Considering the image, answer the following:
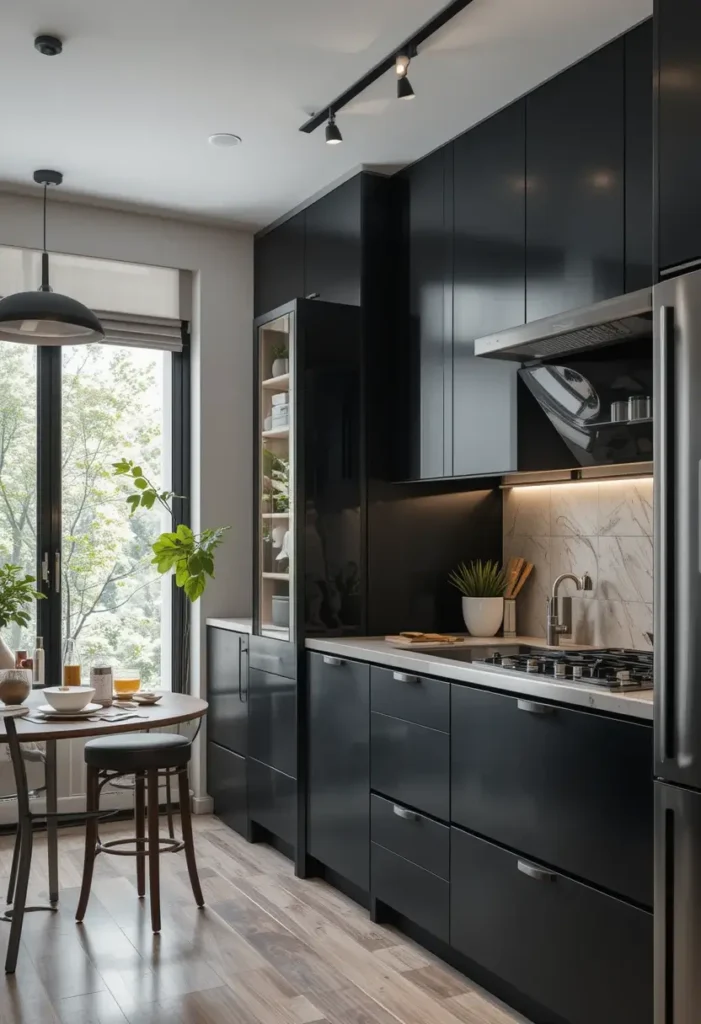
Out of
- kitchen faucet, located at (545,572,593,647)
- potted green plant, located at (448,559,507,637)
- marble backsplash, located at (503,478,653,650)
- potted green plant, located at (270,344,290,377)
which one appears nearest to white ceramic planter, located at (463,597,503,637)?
potted green plant, located at (448,559,507,637)

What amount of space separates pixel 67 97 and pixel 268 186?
107 centimetres

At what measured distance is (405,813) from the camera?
10.2 feet

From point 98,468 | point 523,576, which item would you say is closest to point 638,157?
point 523,576

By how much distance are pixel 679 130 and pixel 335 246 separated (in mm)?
2135

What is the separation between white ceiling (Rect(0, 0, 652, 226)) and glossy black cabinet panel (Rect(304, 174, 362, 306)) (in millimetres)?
93

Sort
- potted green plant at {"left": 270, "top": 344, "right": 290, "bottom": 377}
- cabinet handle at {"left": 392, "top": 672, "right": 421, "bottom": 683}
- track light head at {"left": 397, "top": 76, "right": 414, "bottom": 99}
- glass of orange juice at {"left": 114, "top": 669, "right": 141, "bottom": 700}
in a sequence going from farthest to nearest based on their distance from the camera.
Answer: potted green plant at {"left": 270, "top": 344, "right": 290, "bottom": 377} < glass of orange juice at {"left": 114, "top": 669, "right": 141, "bottom": 700} < cabinet handle at {"left": 392, "top": 672, "right": 421, "bottom": 683} < track light head at {"left": 397, "top": 76, "right": 414, "bottom": 99}

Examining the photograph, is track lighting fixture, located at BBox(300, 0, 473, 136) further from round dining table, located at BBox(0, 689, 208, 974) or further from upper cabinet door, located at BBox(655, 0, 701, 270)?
round dining table, located at BBox(0, 689, 208, 974)

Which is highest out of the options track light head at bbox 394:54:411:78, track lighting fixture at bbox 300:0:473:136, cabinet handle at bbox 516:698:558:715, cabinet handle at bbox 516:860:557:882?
track lighting fixture at bbox 300:0:473:136

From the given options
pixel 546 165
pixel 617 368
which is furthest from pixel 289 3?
pixel 617 368

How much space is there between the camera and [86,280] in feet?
15.0

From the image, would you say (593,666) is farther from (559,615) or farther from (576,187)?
(576,187)

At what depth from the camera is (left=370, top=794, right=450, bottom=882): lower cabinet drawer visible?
2.94 meters

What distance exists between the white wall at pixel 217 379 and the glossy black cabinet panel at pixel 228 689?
9 centimetres

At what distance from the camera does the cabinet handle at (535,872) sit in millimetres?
2463
